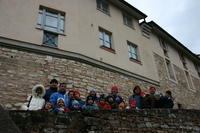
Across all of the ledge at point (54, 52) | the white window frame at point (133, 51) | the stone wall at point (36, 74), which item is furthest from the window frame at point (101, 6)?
the stone wall at point (36, 74)

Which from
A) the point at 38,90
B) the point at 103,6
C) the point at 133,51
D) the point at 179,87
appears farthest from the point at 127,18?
the point at 38,90

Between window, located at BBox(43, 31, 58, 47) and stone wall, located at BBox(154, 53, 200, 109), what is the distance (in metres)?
7.93

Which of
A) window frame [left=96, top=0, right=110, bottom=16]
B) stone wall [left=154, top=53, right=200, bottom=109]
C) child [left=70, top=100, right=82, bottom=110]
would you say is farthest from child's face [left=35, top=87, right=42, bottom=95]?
A: stone wall [left=154, top=53, right=200, bottom=109]

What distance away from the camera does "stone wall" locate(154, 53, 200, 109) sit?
14.8m

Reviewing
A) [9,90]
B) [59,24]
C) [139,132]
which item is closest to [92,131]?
[139,132]

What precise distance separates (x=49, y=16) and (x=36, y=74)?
3.31 meters

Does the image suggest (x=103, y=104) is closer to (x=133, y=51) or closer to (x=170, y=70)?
(x=133, y=51)

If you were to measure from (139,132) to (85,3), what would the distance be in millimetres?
8500

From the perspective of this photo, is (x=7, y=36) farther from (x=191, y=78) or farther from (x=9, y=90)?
(x=191, y=78)

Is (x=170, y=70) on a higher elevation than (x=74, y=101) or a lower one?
higher

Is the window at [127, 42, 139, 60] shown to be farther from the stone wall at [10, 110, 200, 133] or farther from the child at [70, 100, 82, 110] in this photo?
the child at [70, 100, 82, 110]

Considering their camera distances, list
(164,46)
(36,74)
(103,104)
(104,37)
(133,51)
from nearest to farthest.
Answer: (103,104) → (36,74) → (104,37) → (133,51) → (164,46)

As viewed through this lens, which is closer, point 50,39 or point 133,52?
point 50,39

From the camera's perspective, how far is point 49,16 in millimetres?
10352
